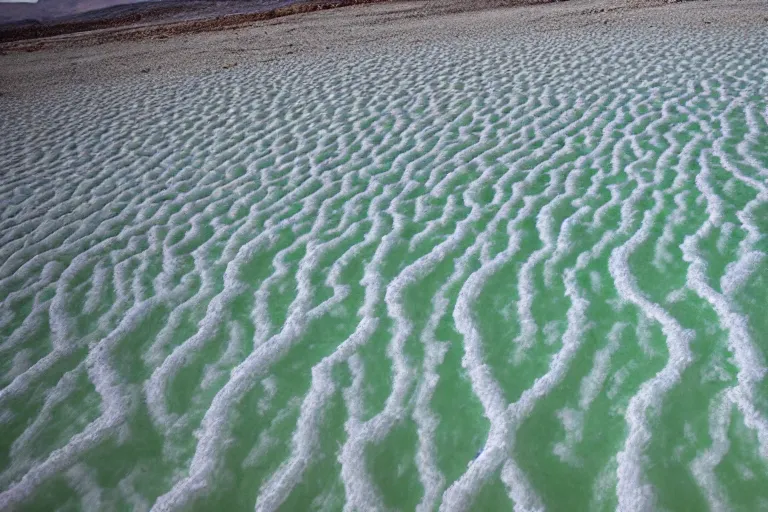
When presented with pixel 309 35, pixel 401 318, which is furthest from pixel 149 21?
pixel 401 318

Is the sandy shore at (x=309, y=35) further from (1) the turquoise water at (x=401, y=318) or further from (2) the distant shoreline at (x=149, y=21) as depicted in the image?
(1) the turquoise water at (x=401, y=318)

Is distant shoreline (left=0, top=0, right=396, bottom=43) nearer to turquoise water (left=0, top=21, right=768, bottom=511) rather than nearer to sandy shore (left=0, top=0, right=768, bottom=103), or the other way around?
sandy shore (left=0, top=0, right=768, bottom=103)

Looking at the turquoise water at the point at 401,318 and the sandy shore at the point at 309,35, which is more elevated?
the turquoise water at the point at 401,318

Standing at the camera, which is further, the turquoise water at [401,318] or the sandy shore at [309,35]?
the sandy shore at [309,35]

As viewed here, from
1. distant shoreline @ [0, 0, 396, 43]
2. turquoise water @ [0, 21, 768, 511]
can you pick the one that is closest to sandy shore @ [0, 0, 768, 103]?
distant shoreline @ [0, 0, 396, 43]

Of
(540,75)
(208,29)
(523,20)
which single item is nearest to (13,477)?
(540,75)

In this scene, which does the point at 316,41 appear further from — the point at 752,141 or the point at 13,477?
the point at 13,477

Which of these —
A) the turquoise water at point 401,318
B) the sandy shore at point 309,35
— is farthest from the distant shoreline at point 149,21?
the turquoise water at point 401,318

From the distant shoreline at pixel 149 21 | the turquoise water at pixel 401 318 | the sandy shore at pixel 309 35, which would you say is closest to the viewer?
the turquoise water at pixel 401 318
